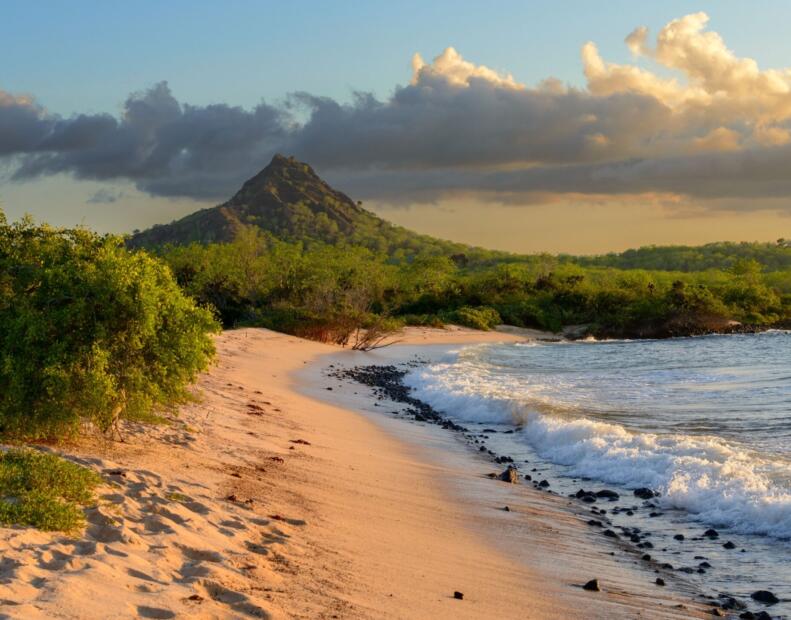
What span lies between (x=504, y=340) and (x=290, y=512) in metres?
52.3

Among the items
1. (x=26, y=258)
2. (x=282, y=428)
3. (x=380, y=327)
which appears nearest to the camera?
(x=26, y=258)

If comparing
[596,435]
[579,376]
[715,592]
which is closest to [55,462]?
[715,592]

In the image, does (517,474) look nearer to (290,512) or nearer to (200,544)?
(290,512)

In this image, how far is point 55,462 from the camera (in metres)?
8.86

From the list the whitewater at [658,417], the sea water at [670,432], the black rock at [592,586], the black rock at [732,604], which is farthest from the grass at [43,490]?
the whitewater at [658,417]

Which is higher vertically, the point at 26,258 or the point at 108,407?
the point at 26,258

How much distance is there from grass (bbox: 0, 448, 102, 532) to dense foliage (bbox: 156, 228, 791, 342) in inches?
1482

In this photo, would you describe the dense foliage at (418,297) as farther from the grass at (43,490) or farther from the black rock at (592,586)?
the black rock at (592,586)

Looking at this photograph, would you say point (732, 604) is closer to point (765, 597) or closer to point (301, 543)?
point (765, 597)

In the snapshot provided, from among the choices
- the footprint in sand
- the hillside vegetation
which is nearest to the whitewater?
the footprint in sand

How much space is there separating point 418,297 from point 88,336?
232 ft

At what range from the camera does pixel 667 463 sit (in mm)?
14352

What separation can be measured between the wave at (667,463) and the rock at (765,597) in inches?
96.6

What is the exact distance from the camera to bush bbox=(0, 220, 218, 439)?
1077 cm
